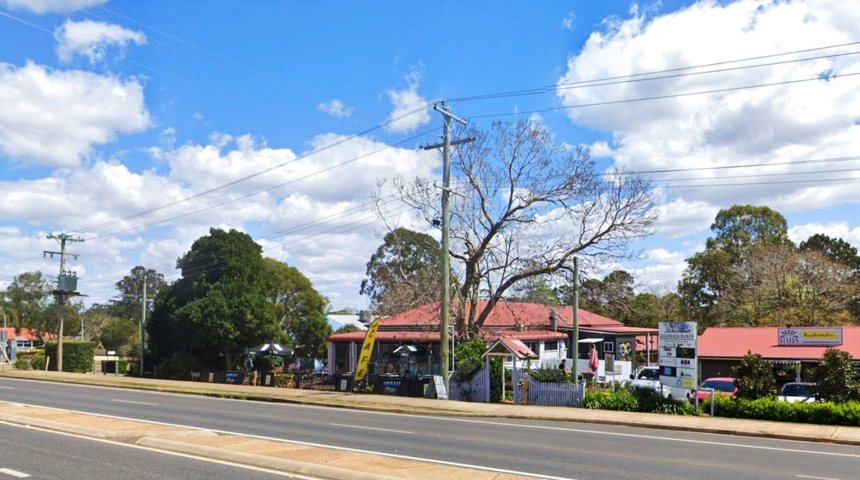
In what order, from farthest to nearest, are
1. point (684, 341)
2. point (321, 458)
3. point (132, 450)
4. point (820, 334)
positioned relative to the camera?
point (820, 334) < point (684, 341) < point (132, 450) < point (321, 458)

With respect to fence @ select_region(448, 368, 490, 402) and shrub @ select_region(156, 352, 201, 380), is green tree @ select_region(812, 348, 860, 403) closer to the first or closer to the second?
fence @ select_region(448, 368, 490, 402)

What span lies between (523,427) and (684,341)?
7.52m

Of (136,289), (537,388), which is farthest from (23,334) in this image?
(537,388)

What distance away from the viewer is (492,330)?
40562 millimetres

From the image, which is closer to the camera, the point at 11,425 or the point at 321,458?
the point at 321,458

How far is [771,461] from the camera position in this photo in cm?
1375

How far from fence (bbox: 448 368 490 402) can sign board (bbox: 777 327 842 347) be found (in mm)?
19152

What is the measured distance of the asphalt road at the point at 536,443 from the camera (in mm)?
12398

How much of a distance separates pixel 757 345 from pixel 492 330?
1443cm

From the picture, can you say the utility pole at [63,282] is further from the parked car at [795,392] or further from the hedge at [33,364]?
the parked car at [795,392]

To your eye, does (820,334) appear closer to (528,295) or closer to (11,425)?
(528,295)

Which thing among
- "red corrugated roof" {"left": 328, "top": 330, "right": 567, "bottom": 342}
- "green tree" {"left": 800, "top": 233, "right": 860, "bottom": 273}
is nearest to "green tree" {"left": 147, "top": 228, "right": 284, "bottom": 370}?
"red corrugated roof" {"left": 328, "top": 330, "right": 567, "bottom": 342}

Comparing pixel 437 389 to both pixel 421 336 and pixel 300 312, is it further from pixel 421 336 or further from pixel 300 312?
pixel 300 312

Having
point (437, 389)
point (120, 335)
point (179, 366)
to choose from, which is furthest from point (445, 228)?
point (120, 335)
